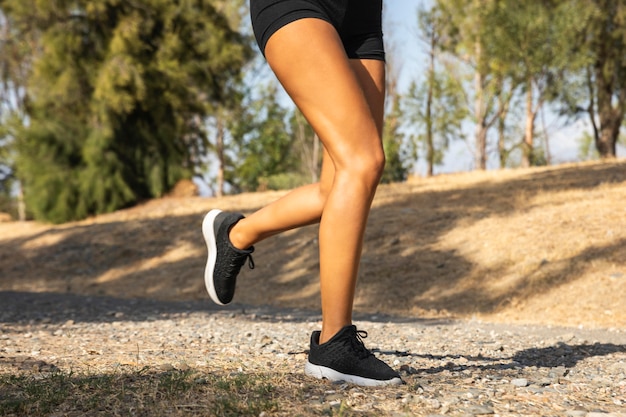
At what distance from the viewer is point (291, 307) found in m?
8.87

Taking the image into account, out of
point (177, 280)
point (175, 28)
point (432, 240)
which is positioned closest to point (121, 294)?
point (177, 280)

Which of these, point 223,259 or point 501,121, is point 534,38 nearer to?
point 501,121

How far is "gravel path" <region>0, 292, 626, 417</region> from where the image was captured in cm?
243

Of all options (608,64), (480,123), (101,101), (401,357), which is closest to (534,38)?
(608,64)

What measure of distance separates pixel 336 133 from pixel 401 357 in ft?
5.22

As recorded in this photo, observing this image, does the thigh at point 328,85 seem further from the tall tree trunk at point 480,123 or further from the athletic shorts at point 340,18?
the tall tree trunk at point 480,123

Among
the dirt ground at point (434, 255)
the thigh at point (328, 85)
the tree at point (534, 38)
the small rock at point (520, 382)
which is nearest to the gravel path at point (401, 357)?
the small rock at point (520, 382)

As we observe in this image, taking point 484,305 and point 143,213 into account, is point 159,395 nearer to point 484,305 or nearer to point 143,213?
point 484,305

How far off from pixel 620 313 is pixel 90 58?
567 inches

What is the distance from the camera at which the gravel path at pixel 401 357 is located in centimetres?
243

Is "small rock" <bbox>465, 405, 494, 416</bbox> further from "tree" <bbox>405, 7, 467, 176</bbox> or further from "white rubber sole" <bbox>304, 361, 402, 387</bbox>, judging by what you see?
"tree" <bbox>405, 7, 467, 176</bbox>

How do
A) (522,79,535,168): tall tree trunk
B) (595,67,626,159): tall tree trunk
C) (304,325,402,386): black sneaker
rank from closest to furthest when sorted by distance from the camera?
1. (304,325,402,386): black sneaker
2. (595,67,626,159): tall tree trunk
3. (522,79,535,168): tall tree trunk

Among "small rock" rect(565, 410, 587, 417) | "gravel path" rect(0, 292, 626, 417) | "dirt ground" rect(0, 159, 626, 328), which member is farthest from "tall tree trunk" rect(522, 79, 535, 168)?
"small rock" rect(565, 410, 587, 417)

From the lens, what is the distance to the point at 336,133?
8.18 feet
